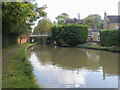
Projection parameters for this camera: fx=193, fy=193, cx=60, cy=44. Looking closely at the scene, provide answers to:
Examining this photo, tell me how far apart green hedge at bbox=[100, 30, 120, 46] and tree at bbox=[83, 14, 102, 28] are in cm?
3022

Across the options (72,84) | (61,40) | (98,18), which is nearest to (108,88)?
(72,84)

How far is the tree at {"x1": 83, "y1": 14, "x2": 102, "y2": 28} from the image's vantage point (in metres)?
67.7

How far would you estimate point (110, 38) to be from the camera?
32625 millimetres

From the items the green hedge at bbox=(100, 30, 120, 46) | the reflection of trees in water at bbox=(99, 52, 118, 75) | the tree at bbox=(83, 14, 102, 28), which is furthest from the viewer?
the tree at bbox=(83, 14, 102, 28)

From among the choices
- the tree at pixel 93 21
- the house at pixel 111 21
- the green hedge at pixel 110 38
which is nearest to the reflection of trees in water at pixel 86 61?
the green hedge at pixel 110 38

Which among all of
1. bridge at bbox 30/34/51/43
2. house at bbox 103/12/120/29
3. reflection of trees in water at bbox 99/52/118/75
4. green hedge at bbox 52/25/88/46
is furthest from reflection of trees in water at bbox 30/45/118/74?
bridge at bbox 30/34/51/43

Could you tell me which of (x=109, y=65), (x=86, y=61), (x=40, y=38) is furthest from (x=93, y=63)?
(x=40, y=38)

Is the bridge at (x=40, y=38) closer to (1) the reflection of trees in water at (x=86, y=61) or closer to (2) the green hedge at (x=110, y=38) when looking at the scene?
(2) the green hedge at (x=110, y=38)

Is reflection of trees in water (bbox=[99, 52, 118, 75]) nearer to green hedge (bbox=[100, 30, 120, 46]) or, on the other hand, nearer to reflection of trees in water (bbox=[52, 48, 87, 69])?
reflection of trees in water (bbox=[52, 48, 87, 69])

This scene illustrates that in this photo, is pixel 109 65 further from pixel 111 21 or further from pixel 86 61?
pixel 111 21

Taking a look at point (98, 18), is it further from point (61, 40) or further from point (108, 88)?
point (108, 88)

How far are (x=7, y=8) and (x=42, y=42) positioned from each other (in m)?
53.8

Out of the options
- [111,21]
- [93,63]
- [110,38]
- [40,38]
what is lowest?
[93,63]

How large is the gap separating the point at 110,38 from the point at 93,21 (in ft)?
129
